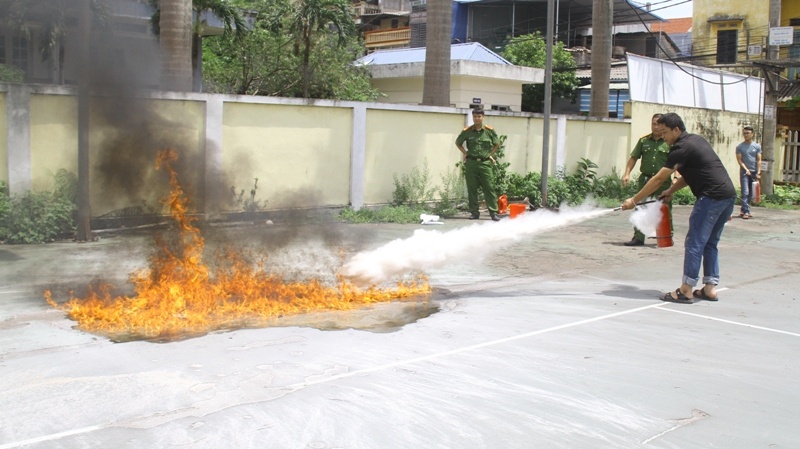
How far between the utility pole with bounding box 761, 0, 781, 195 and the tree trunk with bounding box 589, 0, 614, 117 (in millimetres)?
4053

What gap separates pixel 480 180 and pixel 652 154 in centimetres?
335

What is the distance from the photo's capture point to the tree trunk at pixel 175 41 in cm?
1217

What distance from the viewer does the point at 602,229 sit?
1370 centimetres

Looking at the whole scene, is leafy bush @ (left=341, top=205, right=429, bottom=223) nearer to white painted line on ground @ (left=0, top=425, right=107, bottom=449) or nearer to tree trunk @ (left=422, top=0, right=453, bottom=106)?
tree trunk @ (left=422, top=0, right=453, bottom=106)

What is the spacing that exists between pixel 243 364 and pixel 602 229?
9.72 m

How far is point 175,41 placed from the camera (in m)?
12.2

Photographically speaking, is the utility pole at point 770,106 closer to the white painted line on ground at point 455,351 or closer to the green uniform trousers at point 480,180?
the green uniform trousers at point 480,180

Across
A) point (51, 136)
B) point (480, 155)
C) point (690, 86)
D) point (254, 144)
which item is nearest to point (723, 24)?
point (690, 86)

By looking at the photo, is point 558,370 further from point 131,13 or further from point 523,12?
point 523,12

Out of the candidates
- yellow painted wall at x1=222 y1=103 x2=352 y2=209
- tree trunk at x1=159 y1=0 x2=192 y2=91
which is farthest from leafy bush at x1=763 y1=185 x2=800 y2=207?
tree trunk at x1=159 y1=0 x2=192 y2=91

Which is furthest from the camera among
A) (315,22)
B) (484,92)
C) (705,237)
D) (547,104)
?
(484,92)

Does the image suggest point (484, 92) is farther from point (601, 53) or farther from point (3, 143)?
point (3, 143)

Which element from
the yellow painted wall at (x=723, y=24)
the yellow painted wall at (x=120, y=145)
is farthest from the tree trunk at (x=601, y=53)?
the yellow painted wall at (x=723, y=24)

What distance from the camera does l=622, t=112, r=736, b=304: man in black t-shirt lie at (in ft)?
25.4
